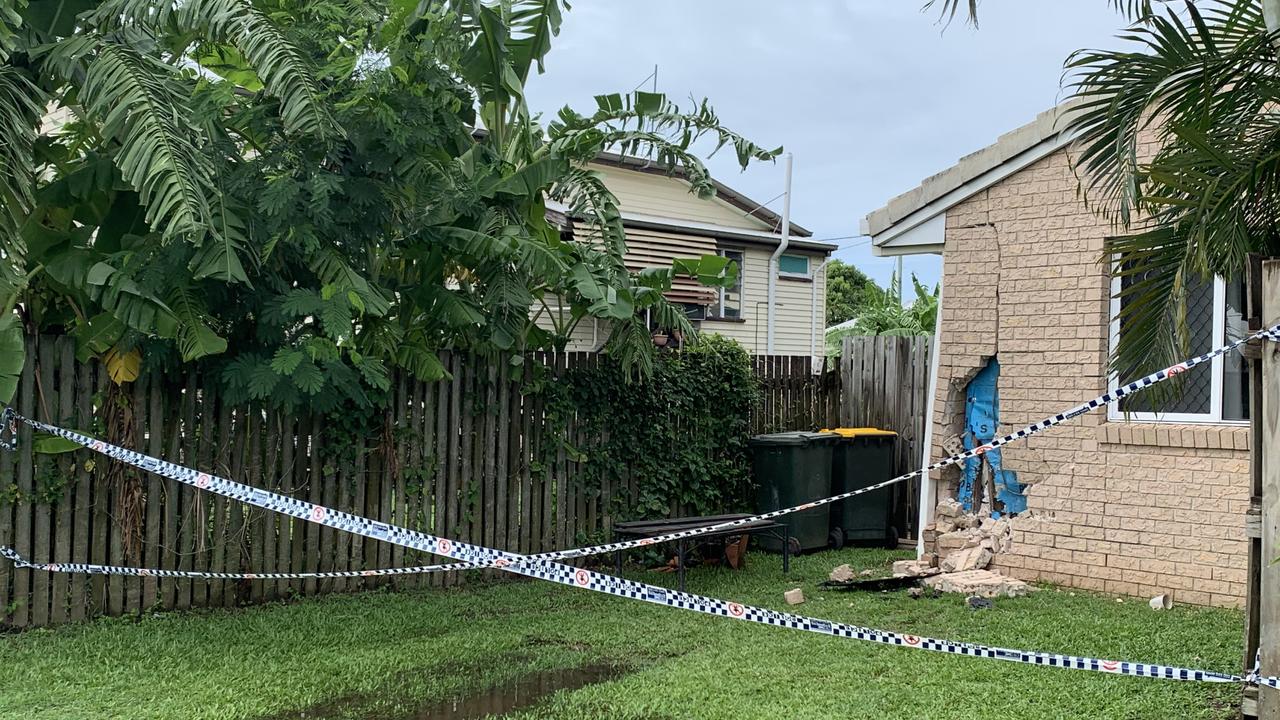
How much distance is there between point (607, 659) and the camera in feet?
22.0

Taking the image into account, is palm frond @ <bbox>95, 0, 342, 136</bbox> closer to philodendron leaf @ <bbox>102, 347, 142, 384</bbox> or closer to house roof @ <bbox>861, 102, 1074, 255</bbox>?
philodendron leaf @ <bbox>102, 347, 142, 384</bbox>

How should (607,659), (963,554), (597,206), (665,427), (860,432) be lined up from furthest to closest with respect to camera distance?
(860,432) < (665,427) < (963,554) < (597,206) < (607,659)

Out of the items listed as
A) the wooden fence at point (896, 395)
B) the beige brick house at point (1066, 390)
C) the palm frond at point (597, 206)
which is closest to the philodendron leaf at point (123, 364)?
the palm frond at point (597, 206)

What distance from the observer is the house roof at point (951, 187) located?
897cm

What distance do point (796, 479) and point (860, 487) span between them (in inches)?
34.8

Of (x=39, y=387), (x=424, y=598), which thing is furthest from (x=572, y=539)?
(x=39, y=387)

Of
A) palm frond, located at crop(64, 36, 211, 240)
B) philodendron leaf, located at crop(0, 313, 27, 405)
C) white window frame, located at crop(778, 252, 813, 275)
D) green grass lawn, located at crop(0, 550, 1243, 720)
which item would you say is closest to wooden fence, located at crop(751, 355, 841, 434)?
green grass lawn, located at crop(0, 550, 1243, 720)

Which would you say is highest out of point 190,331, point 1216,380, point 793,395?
point 190,331

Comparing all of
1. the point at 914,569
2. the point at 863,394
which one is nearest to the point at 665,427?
the point at 914,569

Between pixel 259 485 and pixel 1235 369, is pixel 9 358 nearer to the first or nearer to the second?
pixel 259 485

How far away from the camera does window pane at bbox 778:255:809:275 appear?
953 inches

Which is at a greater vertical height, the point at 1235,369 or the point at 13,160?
the point at 13,160

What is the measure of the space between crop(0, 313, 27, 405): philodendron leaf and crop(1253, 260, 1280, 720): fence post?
6.73 metres

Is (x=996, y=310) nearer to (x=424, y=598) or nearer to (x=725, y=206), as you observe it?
(x=424, y=598)
